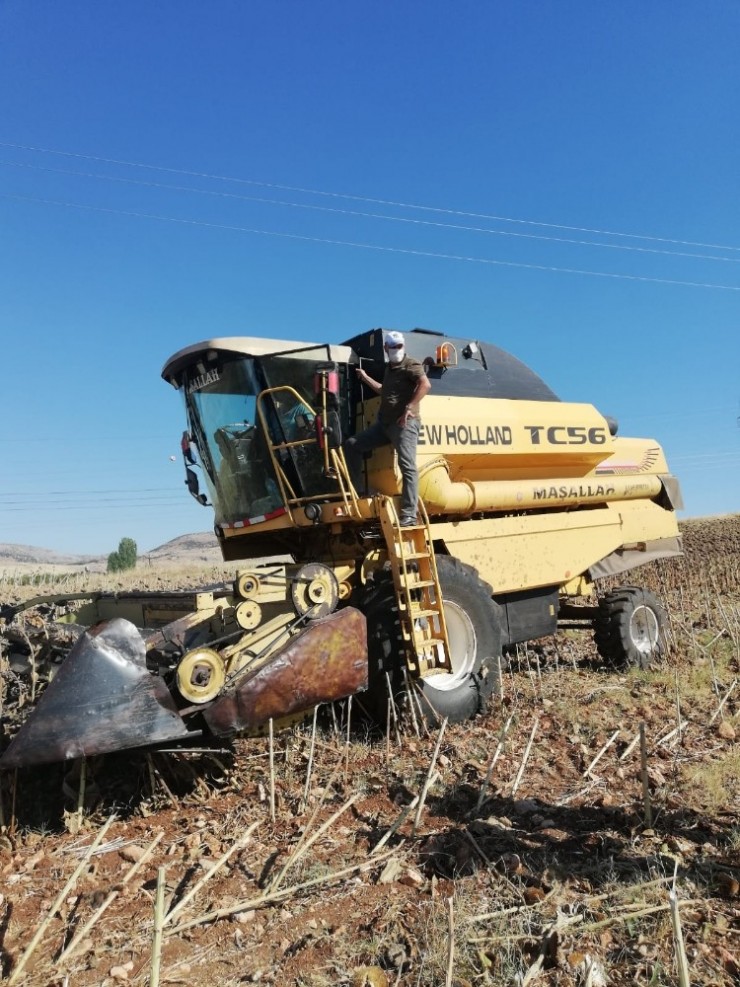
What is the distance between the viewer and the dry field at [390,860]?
261cm

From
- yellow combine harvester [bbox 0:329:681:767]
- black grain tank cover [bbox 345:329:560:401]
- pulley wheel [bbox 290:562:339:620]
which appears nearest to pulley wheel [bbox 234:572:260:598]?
yellow combine harvester [bbox 0:329:681:767]

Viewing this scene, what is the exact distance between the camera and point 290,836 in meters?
3.68

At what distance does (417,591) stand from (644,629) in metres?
3.58

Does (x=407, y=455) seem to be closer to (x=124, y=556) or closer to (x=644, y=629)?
(x=644, y=629)

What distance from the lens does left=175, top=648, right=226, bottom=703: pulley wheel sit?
13.1 feet

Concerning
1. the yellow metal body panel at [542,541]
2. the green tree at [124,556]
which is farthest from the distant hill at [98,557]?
the yellow metal body panel at [542,541]

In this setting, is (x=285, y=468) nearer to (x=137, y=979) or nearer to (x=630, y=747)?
(x=630, y=747)

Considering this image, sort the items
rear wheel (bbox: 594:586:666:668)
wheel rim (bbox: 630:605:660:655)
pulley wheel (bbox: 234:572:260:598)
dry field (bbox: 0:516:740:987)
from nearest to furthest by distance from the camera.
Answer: dry field (bbox: 0:516:740:987) < pulley wheel (bbox: 234:572:260:598) < rear wheel (bbox: 594:586:666:668) < wheel rim (bbox: 630:605:660:655)

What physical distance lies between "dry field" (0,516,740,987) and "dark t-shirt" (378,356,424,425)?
2.37 metres

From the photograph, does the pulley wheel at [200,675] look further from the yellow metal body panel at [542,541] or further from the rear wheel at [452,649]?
the yellow metal body panel at [542,541]

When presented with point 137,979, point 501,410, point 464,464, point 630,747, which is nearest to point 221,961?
point 137,979

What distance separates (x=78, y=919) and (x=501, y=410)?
213 inches

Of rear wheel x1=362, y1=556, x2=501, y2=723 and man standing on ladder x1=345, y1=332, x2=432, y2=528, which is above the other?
man standing on ladder x1=345, y1=332, x2=432, y2=528

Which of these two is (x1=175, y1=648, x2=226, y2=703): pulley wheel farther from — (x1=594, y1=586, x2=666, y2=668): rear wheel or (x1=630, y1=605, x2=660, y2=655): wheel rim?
(x1=630, y1=605, x2=660, y2=655): wheel rim
